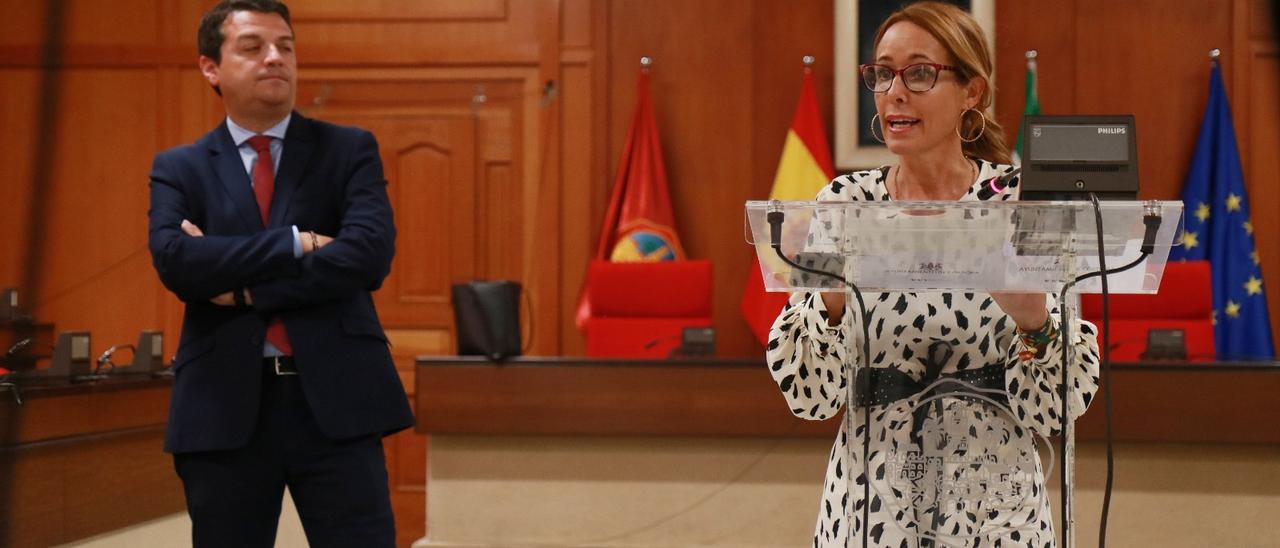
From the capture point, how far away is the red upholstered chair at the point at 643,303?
15.5ft

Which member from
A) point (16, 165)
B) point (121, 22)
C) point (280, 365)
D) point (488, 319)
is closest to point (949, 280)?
point (16, 165)

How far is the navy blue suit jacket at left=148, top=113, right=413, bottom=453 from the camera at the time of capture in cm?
199

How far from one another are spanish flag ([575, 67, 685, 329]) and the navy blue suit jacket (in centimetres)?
355

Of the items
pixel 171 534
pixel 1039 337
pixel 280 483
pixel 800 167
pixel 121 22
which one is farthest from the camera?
pixel 800 167

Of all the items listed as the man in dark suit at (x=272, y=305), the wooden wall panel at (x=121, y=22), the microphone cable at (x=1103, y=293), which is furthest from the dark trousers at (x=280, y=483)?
the wooden wall panel at (x=121, y=22)

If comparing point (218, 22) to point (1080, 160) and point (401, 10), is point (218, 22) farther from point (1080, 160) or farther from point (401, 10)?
point (401, 10)

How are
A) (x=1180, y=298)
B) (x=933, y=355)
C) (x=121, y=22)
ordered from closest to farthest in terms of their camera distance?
1. (x=933, y=355)
2. (x=1180, y=298)
3. (x=121, y=22)

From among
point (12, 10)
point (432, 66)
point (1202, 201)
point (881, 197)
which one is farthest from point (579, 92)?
point (12, 10)

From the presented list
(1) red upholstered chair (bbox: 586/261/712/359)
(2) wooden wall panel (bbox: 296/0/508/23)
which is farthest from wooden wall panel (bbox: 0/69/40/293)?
(2) wooden wall panel (bbox: 296/0/508/23)

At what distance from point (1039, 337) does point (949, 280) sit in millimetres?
173

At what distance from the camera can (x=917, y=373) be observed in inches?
55.2

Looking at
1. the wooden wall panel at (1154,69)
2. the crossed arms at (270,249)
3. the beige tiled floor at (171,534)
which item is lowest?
the beige tiled floor at (171,534)

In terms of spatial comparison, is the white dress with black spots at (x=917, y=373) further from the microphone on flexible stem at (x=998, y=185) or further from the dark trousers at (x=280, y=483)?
the dark trousers at (x=280, y=483)

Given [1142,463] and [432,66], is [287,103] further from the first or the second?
[432,66]
